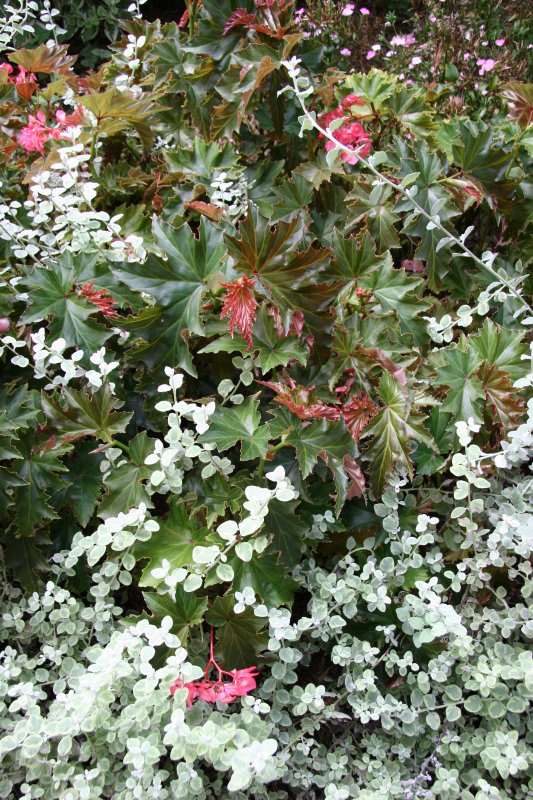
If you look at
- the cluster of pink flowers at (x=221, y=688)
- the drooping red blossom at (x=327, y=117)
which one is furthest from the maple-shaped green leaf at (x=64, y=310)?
the drooping red blossom at (x=327, y=117)

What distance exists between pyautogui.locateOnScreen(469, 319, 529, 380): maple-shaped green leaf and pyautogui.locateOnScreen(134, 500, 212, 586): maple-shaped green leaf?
0.70 metres

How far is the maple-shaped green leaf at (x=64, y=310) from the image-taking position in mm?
1497

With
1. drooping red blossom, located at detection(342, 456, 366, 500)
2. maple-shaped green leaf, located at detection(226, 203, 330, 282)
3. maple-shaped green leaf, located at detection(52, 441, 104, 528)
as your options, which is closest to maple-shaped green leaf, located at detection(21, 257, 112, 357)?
maple-shaped green leaf, located at detection(52, 441, 104, 528)

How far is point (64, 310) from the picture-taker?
151 centimetres

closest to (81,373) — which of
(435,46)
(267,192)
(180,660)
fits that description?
(180,660)

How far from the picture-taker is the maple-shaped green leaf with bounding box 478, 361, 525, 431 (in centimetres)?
142

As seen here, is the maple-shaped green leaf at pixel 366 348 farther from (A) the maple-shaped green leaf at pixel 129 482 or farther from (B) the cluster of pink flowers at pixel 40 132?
(B) the cluster of pink flowers at pixel 40 132

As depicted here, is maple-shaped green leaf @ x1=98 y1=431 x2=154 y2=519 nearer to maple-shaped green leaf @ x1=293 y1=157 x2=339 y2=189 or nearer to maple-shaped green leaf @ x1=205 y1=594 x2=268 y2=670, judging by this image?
maple-shaped green leaf @ x1=205 y1=594 x2=268 y2=670

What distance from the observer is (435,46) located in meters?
3.04

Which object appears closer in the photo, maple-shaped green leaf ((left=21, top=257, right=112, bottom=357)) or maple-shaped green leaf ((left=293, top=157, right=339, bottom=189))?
maple-shaped green leaf ((left=21, top=257, right=112, bottom=357))

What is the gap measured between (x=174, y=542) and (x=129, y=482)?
0.15 m

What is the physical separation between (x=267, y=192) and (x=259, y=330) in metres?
0.60

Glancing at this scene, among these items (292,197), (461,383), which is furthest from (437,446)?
(292,197)

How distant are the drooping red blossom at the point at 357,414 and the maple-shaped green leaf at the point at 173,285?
33 cm
